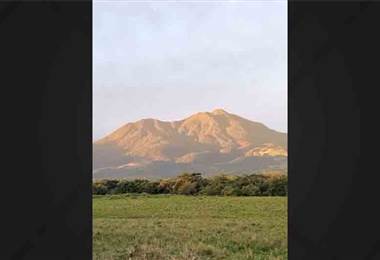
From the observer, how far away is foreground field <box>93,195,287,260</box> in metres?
7.25

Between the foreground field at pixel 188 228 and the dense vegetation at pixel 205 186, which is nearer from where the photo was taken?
the foreground field at pixel 188 228

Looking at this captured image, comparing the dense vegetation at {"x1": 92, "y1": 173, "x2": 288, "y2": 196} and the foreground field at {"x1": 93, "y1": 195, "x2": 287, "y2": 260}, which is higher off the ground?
the dense vegetation at {"x1": 92, "y1": 173, "x2": 288, "y2": 196}

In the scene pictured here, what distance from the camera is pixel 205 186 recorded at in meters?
15.0

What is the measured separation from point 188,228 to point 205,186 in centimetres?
489

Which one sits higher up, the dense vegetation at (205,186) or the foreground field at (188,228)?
the dense vegetation at (205,186)

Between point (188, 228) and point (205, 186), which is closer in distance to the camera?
point (188, 228)

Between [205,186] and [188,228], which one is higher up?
[205,186]

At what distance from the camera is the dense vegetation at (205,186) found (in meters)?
14.5

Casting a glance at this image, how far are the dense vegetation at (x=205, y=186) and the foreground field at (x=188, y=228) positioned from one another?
0.33 meters

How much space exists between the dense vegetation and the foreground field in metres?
0.33

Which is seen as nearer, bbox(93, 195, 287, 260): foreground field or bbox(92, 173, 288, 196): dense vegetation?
bbox(93, 195, 287, 260): foreground field

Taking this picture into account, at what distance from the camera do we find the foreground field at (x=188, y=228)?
7250 millimetres

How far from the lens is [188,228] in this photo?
33.4ft

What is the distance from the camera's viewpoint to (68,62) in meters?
1.42
